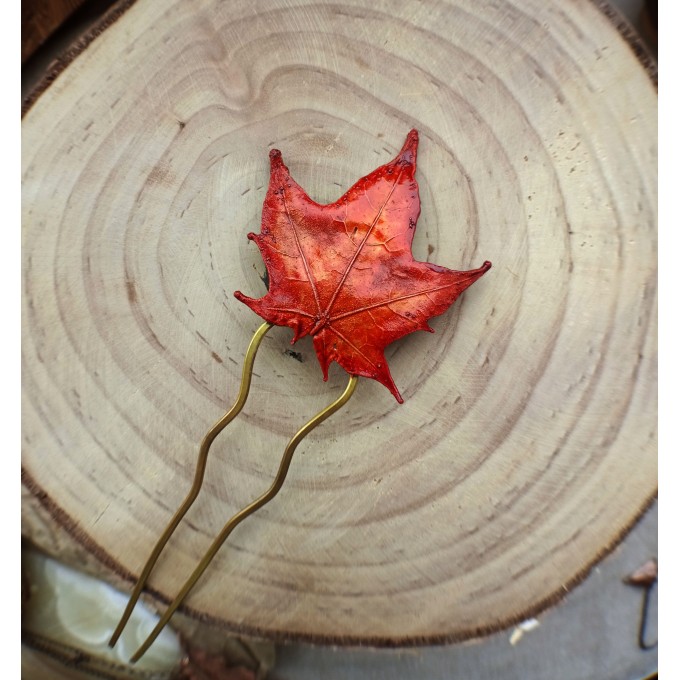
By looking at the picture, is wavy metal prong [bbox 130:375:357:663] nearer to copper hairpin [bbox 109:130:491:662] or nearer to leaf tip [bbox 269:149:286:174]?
copper hairpin [bbox 109:130:491:662]

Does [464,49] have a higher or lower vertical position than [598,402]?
higher

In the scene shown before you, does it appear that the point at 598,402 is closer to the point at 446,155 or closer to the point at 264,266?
Answer: the point at 446,155

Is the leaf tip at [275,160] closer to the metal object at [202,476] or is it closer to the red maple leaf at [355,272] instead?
the red maple leaf at [355,272]

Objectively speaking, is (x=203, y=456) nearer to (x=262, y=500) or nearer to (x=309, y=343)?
(x=262, y=500)

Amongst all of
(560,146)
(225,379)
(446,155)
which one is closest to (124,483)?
(225,379)

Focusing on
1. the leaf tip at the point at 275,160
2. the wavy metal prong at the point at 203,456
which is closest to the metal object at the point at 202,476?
the wavy metal prong at the point at 203,456

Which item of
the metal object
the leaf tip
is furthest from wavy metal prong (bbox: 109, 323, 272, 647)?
the leaf tip
